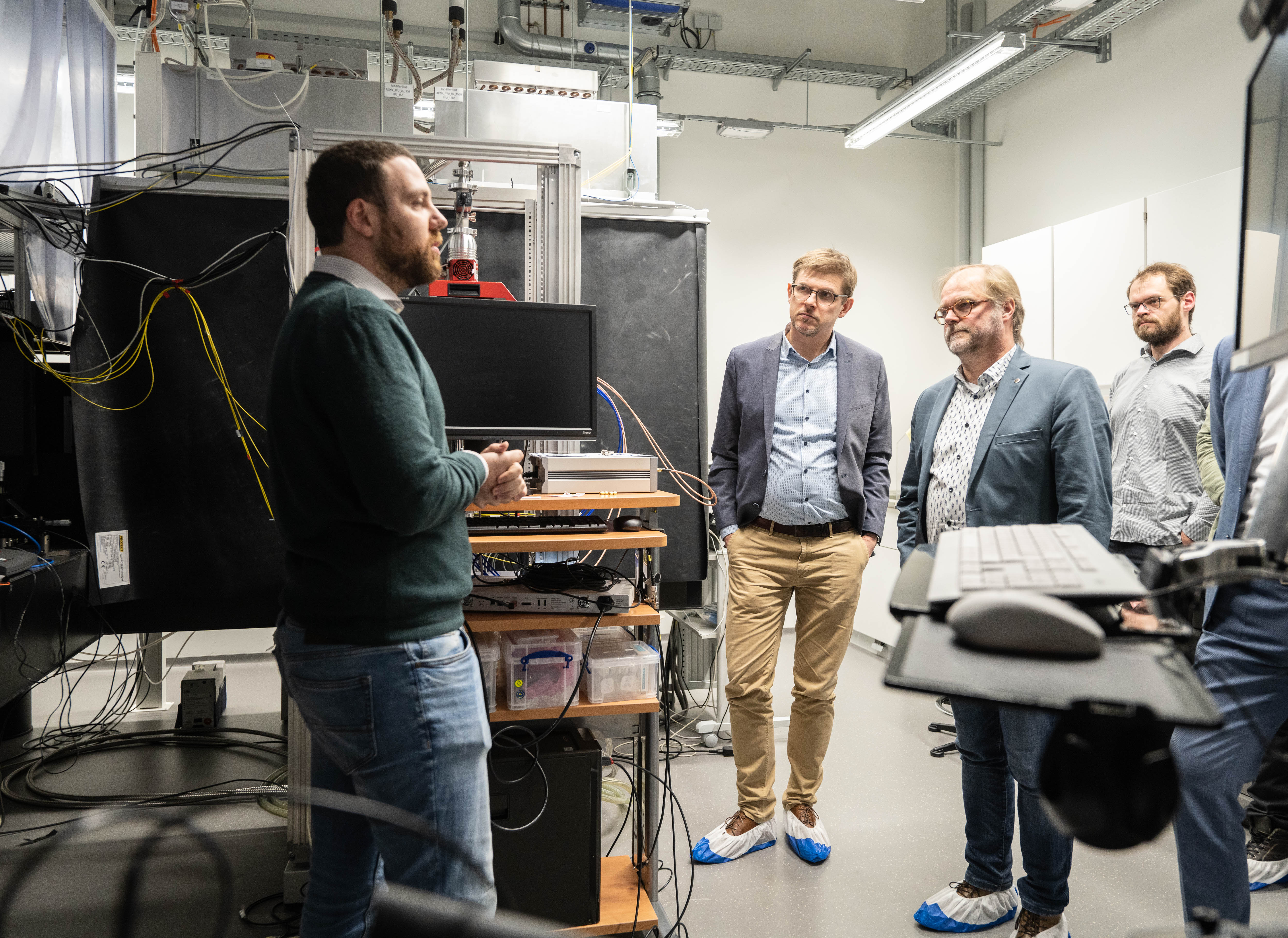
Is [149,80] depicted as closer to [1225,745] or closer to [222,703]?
[222,703]

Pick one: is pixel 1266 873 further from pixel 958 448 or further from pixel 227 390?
pixel 227 390

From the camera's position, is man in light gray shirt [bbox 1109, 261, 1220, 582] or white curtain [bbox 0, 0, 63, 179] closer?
white curtain [bbox 0, 0, 63, 179]

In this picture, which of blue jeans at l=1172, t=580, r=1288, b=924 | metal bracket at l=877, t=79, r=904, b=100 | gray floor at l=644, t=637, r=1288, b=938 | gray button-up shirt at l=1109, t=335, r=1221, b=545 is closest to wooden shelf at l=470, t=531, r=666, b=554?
gray floor at l=644, t=637, r=1288, b=938

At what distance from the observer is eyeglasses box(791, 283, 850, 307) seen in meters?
2.35

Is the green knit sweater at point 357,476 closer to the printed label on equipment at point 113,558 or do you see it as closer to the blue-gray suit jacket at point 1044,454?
the blue-gray suit jacket at point 1044,454

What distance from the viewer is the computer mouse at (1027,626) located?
494 mm

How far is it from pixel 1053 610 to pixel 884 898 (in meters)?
1.88

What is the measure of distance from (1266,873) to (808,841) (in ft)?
3.66

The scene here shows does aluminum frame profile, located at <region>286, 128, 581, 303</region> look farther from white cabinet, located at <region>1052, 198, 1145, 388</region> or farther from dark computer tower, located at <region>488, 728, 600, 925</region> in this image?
white cabinet, located at <region>1052, 198, 1145, 388</region>

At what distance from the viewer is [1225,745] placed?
1285 mm

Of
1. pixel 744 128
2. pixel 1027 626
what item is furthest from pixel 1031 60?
pixel 1027 626

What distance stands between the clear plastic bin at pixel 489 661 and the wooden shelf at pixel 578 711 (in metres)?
0.02

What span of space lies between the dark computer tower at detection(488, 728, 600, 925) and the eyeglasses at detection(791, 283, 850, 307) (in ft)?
4.30

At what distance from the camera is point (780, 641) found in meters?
2.36
